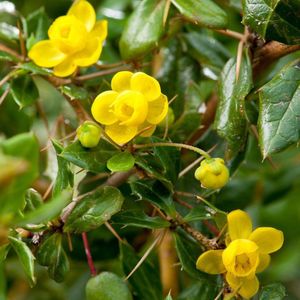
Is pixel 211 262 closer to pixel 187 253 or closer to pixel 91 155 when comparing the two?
pixel 187 253

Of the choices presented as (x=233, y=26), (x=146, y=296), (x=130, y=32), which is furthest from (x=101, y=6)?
(x=146, y=296)

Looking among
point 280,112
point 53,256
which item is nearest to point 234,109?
point 280,112

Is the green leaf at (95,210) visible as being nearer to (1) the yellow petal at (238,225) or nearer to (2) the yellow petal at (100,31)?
(1) the yellow petal at (238,225)

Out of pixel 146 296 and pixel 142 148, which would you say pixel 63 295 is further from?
pixel 142 148

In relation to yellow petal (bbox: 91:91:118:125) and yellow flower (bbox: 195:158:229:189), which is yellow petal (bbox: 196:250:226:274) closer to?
yellow flower (bbox: 195:158:229:189)

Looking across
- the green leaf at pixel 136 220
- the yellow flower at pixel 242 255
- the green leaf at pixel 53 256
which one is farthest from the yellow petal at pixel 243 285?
the green leaf at pixel 53 256
